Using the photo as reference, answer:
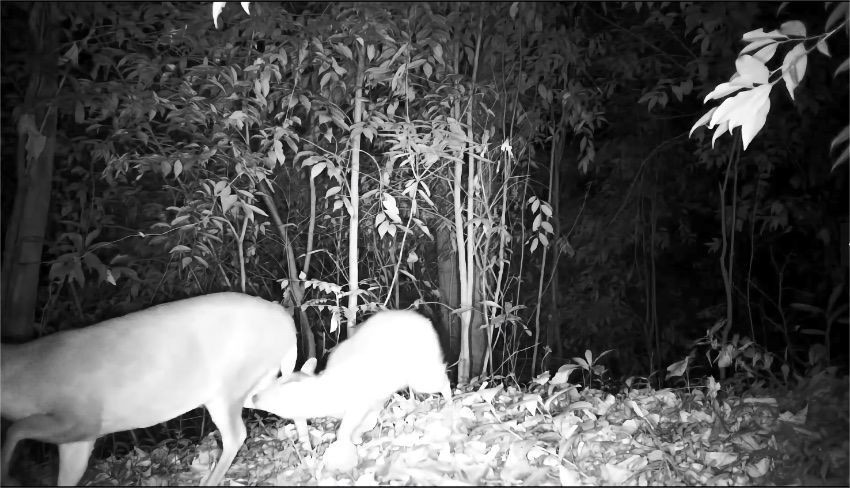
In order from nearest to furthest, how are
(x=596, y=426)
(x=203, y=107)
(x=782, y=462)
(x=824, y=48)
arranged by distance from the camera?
1. (x=824, y=48)
2. (x=782, y=462)
3. (x=596, y=426)
4. (x=203, y=107)

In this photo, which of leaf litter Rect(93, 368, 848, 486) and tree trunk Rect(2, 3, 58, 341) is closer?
leaf litter Rect(93, 368, 848, 486)

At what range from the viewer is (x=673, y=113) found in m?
6.26

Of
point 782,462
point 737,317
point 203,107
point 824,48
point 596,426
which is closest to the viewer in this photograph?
point 824,48

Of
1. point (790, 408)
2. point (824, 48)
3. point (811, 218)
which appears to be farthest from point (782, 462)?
point (811, 218)

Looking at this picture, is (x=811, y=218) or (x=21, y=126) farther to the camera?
(x=811, y=218)

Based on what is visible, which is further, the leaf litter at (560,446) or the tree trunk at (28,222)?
the tree trunk at (28,222)

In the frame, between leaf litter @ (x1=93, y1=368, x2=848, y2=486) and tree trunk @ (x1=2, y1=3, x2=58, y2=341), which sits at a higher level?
tree trunk @ (x1=2, y1=3, x2=58, y2=341)

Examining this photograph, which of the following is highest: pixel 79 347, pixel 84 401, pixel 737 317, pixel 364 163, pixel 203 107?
pixel 203 107

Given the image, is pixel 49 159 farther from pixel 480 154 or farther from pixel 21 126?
pixel 480 154

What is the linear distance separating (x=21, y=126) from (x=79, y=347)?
89 centimetres

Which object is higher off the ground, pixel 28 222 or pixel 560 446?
pixel 28 222

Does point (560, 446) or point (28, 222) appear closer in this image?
point (560, 446)

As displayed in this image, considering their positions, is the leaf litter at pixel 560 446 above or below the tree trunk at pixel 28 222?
below

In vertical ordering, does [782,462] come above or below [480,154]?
below
